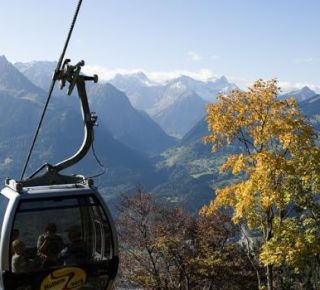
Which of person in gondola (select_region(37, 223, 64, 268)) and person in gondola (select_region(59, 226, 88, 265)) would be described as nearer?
person in gondola (select_region(37, 223, 64, 268))

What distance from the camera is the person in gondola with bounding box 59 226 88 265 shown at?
38.1ft

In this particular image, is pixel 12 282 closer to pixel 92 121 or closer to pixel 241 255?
pixel 92 121

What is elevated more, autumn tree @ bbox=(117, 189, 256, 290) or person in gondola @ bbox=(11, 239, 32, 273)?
person in gondola @ bbox=(11, 239, 32, 273)

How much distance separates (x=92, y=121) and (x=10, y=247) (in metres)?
3.58

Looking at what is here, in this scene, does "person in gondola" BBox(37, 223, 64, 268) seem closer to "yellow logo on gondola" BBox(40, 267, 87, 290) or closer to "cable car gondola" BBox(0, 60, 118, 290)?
"cable car gondola" BBox(0, 60, 118, 290)

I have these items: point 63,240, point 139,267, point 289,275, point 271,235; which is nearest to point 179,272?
point 139,267

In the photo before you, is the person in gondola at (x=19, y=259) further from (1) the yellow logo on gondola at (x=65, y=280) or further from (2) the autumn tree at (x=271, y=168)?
(2) the autumn tree at (x=271, y=168)

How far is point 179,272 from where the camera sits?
1732 inches

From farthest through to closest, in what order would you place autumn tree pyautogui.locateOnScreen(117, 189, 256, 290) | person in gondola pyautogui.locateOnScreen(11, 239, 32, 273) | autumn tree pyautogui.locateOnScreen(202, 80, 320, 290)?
1. autumn tree pyautogui.locateOnScreen(117, 189, 256, 290)
2. autumn tree pyautogui.locateOnScreen(202, 80, 320, 290)
3. person in gondola pyautogui.locateOnScreen(11, 239, 32, 273)

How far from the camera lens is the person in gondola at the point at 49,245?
11.5 metres

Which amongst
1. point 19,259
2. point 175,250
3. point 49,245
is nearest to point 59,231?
point 49,245

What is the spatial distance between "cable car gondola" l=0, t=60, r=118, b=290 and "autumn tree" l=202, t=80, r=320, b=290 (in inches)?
394

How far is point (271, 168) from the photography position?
2058 centimetres

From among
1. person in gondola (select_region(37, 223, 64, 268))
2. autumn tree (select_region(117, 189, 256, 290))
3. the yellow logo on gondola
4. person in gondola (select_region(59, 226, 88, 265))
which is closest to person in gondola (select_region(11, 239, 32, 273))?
person in gondola (select_region(37, 223, 64, 268))
